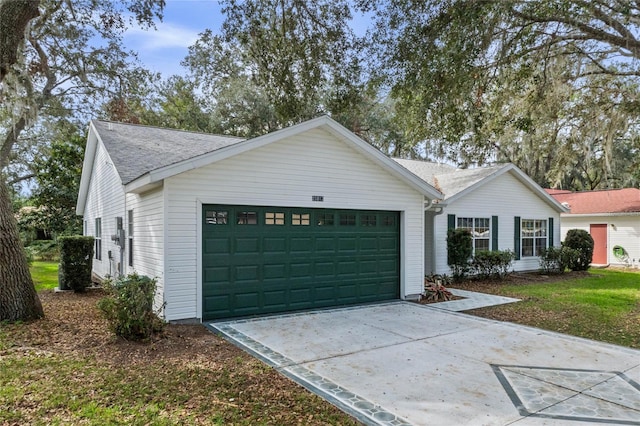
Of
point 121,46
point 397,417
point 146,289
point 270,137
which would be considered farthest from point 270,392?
point 121,46

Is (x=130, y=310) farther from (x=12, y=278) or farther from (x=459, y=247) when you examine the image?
(x=459, y=247)

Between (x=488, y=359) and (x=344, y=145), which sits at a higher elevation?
(x=344, y=145)

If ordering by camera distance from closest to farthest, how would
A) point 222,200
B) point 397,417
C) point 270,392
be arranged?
point 397,417 < point 270,392 < point 222,200

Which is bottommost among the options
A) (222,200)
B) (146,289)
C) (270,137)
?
(146,289)

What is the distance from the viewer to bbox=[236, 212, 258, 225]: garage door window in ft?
25.6

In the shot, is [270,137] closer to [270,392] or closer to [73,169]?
[270,392]

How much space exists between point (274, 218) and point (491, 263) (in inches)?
332

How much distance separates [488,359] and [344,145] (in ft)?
16.8

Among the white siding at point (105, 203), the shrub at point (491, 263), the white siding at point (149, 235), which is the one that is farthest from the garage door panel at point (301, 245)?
the shrub at point (491, 263)

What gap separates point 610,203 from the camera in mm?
19281

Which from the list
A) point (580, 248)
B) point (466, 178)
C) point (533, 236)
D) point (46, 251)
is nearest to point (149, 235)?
point (466, 178)

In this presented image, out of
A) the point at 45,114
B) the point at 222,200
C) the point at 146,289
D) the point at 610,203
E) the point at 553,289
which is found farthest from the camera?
the point at 610,203

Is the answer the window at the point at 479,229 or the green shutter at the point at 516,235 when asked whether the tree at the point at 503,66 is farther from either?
the green shutter at the point at 516,235

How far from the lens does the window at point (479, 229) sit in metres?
13.8
